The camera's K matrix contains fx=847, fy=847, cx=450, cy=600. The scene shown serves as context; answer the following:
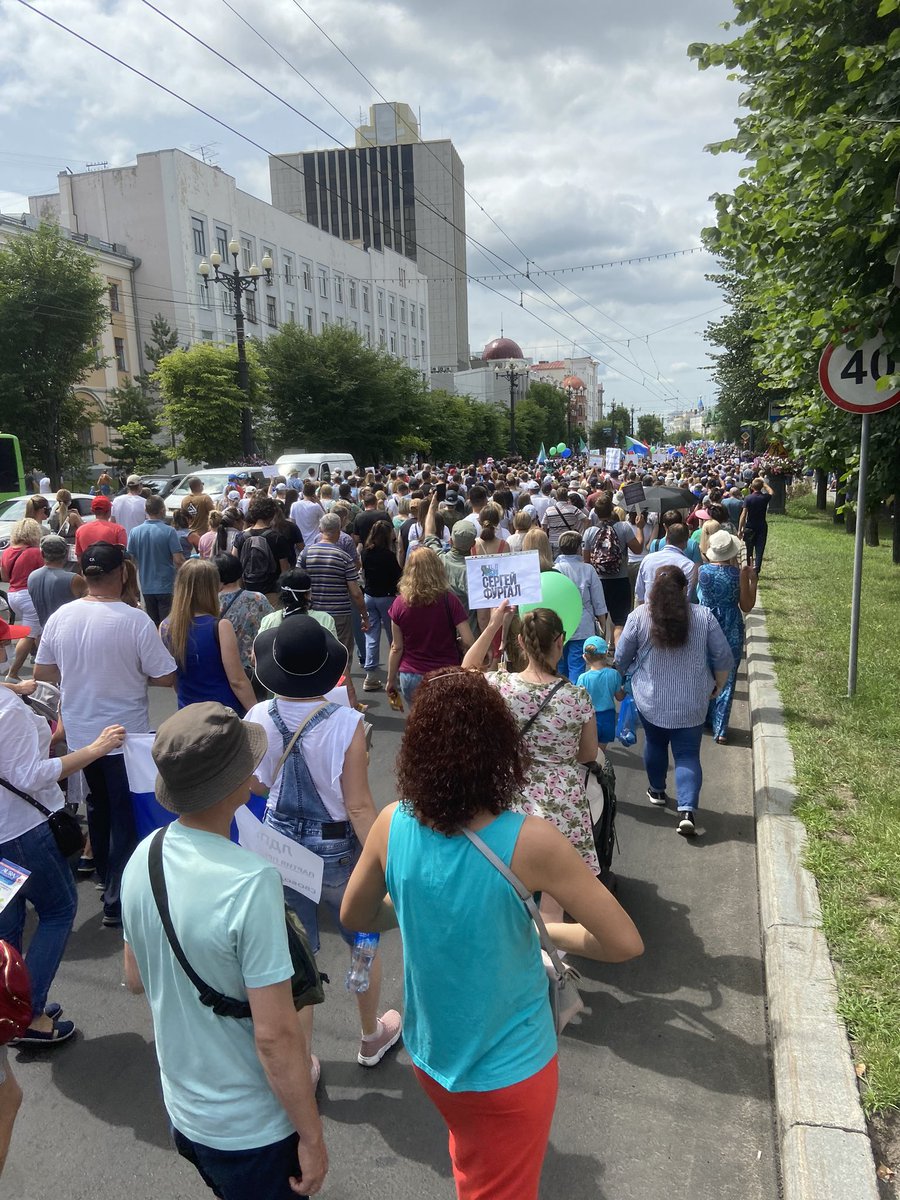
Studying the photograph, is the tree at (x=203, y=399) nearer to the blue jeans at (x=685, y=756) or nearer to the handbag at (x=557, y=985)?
the blue jeans at (x=685, y=756)

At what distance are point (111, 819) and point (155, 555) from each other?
5.06 m

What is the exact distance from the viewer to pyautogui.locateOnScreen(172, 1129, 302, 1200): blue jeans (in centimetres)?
192

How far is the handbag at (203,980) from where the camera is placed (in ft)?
6.04

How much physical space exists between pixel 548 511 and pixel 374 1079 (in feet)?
25.6

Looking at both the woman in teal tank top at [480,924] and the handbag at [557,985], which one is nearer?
the woman in teal tank top at [480,924]

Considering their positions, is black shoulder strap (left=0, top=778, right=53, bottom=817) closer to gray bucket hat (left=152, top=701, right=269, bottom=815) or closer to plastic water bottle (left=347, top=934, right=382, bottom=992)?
plastic water bottle (left=347, top=934, right=382, bottom=992)

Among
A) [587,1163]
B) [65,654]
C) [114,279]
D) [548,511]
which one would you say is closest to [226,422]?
[114,279]

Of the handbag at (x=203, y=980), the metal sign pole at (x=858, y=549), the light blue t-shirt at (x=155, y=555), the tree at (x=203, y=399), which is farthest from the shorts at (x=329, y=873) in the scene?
the tree at (x=203, y=399)

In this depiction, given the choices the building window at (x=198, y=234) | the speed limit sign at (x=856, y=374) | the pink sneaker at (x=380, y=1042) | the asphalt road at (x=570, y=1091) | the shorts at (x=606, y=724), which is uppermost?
the building window at (x=198, y=234)

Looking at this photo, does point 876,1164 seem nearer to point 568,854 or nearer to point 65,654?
point 568,854

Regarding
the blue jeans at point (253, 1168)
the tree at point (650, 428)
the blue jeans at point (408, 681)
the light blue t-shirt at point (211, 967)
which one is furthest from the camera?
the tree at point (650, 428)

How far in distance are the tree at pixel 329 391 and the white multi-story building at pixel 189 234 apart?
209 inches

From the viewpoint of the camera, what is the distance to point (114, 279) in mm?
45188

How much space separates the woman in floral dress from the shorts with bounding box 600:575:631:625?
5176 mm
